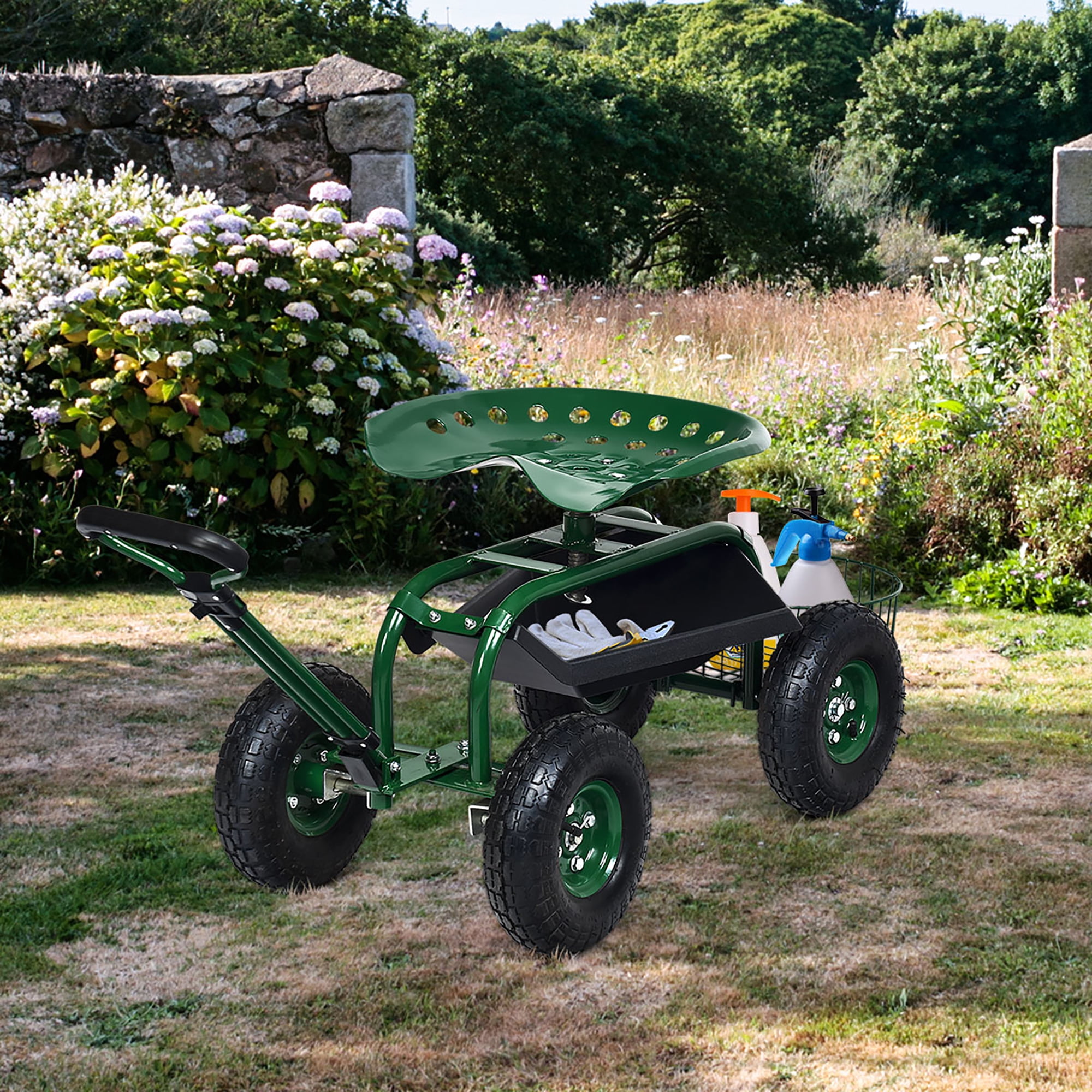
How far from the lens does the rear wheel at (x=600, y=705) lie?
362 centimetres

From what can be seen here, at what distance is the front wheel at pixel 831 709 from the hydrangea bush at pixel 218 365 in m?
2.99

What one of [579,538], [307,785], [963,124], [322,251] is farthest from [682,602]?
[963,124]

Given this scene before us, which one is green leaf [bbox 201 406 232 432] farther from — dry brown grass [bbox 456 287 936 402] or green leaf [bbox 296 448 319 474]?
dry brown grass [bbox 456 287 936 402]

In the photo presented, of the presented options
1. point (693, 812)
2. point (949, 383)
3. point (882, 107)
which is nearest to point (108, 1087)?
point (693, 812)

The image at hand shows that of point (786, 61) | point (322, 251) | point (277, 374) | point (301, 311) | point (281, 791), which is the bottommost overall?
point (281, 791)

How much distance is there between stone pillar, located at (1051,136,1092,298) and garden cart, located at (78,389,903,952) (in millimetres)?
3837

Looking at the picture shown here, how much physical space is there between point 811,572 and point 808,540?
0.09 m

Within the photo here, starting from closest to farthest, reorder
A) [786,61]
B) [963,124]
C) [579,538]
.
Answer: [579,538]
[963,124]
[786,61]

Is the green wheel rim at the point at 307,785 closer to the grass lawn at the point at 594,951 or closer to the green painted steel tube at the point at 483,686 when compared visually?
the grass lawn at the point at 594,951

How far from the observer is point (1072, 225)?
6.44 meters

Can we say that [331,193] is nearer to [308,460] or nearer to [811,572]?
[308,460]

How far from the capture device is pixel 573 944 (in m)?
2.60

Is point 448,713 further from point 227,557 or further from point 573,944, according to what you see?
point 227,557

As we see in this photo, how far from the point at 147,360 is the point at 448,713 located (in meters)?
2.36
